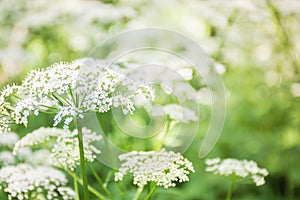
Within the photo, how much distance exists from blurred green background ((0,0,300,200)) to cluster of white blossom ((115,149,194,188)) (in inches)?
Answer: 52.7

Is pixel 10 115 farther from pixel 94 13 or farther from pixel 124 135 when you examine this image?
pixel 94 13

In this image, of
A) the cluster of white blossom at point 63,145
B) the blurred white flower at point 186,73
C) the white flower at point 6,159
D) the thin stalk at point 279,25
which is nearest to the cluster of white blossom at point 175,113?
the blurred white flower at point 186,73

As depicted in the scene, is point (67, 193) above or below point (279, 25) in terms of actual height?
below

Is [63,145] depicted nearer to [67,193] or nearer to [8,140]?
[67,193]

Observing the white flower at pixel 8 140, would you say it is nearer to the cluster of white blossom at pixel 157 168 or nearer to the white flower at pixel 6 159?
the white flower at pixel 6 159

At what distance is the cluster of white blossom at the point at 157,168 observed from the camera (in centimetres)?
195

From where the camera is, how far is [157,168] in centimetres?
200

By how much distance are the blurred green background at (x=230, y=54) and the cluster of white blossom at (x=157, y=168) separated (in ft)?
4.39

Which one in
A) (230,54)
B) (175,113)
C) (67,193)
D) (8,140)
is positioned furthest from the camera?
(230,54)

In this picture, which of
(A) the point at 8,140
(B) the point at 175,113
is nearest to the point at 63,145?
(B) the point at 175,113

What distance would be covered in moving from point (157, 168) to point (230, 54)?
315 cm

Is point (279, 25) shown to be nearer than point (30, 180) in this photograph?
No

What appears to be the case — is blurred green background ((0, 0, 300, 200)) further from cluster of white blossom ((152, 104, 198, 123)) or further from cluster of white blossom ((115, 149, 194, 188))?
cluster of white blossom ((115, 149, 194, 188))

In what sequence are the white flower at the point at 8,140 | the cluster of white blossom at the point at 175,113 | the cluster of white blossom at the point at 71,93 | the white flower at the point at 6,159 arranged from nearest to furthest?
the cluster of white blossom at the point at 71,93 → the cluster of white blossom at the point at 175,113 → the white flower at the point at 6,159 → the white flower at the point at 8,140
